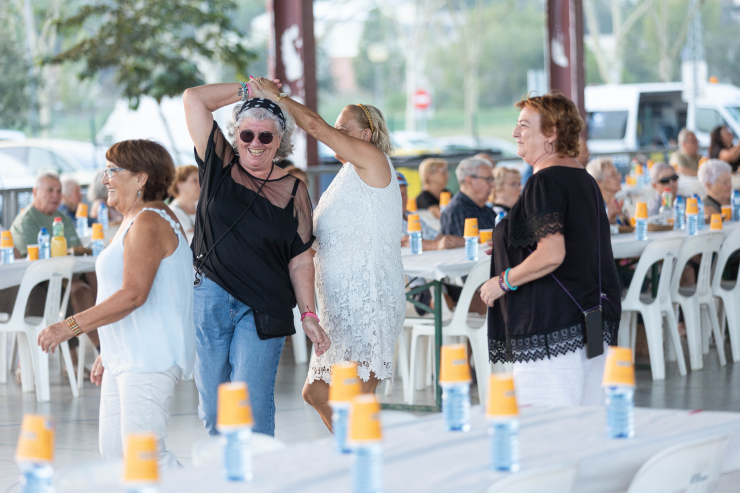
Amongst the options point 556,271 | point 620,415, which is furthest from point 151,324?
point 620,415

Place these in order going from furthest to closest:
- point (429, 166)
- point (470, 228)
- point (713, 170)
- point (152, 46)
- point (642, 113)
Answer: point (642, 113) → point (152, 46) → point (429, 166) → point (713, 170) → point (470, 228)

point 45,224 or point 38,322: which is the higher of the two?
point 45,224

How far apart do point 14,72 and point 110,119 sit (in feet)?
9.65

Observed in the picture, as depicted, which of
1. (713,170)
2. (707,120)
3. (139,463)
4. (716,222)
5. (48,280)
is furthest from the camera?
(707,120)

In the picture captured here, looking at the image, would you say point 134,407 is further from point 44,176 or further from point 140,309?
point 44,176

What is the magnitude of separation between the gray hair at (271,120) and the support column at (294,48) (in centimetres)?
637

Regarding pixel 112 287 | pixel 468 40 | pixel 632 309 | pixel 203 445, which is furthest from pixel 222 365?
pixel 468 40

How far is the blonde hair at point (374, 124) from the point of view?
3420 millimetres

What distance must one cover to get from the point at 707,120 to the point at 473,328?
14.3 m

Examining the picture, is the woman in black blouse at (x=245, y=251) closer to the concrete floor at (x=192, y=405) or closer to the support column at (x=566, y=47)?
the concrete floor at (x=192, y=405)

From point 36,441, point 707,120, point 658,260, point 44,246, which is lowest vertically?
point 36,441

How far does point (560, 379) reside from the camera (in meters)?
3.13

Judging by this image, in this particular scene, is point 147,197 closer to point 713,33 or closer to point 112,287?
point 112,287

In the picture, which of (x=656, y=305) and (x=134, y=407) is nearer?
(x=134, y=407)
